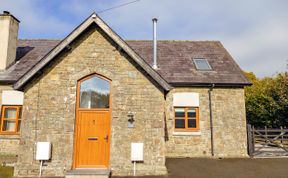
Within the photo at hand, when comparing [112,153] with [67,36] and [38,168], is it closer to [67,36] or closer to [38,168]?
[38,168]

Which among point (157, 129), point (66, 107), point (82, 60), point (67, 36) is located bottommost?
point (157, 129)

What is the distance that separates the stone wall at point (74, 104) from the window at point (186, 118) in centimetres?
417

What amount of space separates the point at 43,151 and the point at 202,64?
10.7 m

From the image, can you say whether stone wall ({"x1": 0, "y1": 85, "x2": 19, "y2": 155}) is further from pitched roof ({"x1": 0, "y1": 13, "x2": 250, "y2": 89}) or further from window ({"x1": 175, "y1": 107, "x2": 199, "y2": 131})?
window ({"x1": 175, "y1": 107, "x2": 199, "y2": 131})

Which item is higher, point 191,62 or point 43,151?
point 191,62

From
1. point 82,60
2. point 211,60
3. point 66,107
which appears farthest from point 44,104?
point 211,60

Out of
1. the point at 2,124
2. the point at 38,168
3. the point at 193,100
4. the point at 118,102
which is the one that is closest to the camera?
the point at 38,168

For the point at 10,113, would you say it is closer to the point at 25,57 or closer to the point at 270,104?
the point at 25,57

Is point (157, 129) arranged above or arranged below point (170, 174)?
above

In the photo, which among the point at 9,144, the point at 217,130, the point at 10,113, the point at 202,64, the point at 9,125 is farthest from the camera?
the point at 202,64

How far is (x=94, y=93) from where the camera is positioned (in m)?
9.24

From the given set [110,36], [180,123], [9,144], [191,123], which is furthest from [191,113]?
[9,144]

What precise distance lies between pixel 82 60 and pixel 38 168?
14.9ft

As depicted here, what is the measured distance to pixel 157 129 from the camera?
901 cm
